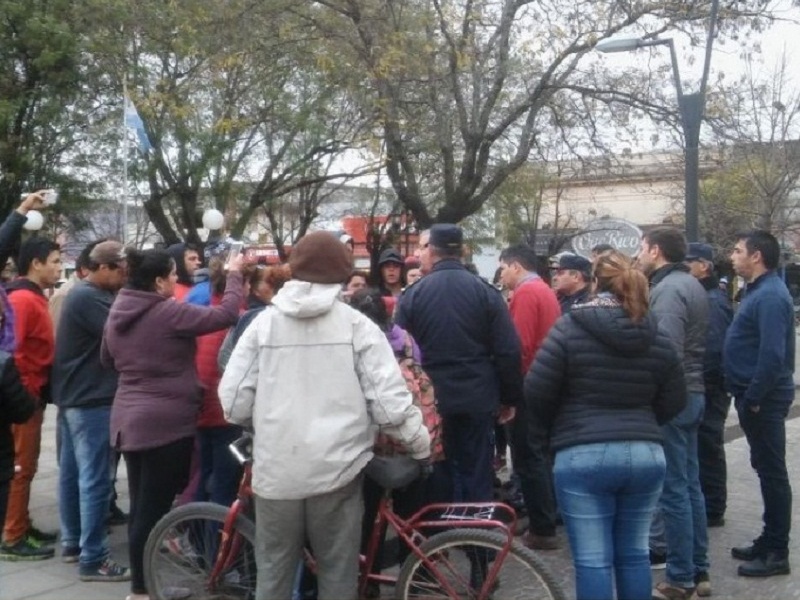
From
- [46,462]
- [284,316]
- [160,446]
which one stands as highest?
[284,316]

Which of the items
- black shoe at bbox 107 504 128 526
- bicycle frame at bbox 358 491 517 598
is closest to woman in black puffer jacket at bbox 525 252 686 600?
bicycle frame at bbox 358 491 517 598

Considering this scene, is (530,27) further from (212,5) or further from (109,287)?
(109,287)

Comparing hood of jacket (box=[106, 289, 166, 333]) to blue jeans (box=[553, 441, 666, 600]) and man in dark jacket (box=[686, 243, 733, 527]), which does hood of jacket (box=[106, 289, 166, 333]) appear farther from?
man in dark jacket (box=[686, 243, 733, 527])

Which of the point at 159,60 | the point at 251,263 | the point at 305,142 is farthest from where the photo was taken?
the point at 305,142

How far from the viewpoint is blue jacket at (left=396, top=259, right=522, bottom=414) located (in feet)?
17.0

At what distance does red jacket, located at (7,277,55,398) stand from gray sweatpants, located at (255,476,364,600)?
251 centimetres

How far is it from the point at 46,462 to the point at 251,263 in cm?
459

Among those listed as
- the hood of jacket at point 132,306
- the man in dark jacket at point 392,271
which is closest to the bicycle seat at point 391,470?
the hood of jacket at point 132,306

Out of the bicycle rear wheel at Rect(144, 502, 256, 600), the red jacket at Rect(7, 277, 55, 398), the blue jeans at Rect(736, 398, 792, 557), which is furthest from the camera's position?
the red jacket at Rect(7, 277, 55, 398)

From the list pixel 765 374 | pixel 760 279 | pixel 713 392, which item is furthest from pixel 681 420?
pixel 713 392

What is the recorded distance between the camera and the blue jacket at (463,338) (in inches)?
204

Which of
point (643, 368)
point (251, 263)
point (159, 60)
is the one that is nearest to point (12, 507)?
point (251, 263)

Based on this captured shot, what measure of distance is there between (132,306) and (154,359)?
28 centimetres

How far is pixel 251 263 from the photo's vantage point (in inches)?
214
